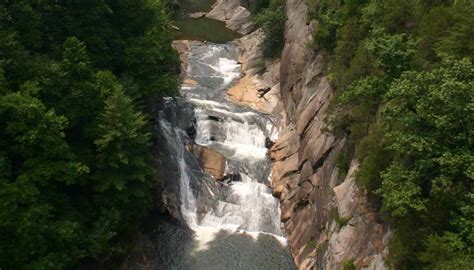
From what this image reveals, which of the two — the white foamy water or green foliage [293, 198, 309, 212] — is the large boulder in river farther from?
green foliage [293, 198, 309, 212]

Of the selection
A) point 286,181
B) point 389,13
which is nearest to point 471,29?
point 389,13

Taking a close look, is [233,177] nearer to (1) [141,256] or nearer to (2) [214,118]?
(2) [214,118]

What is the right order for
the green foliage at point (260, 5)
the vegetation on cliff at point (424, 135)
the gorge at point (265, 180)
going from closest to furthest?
the vegetation on cliff at point (424, 135)
the gorge at point (265, 180)
the green foliage at point (260, 5)

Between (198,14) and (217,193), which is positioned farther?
(198,14)

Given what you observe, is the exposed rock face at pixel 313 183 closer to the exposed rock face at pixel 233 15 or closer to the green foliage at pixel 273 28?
the green foliage at pixel 273 28

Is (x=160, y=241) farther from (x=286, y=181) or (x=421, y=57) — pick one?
(x=421, y=57)

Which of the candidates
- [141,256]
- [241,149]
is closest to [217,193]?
[241,149]

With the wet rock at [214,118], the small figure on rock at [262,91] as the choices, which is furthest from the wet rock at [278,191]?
the small figure on rock at [262,91]
